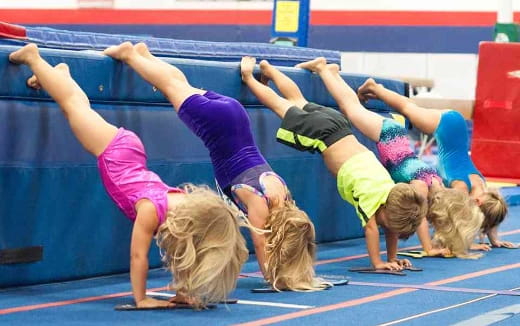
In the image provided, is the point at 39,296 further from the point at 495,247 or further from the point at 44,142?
the point at 495,247

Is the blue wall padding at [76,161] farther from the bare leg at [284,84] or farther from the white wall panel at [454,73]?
the white wall panel at [454,73]

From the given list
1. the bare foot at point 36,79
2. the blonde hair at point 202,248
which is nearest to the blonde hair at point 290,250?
the blonde hair at point 202,248

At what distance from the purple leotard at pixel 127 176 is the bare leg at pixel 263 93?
4.88 feet

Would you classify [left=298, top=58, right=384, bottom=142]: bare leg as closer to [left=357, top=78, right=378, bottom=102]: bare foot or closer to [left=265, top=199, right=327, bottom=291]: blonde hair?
[left=357, top=78, right=378, bottom=102]: bare foot

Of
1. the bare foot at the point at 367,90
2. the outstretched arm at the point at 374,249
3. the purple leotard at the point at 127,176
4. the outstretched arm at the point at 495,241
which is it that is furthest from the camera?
the bare foot at the point at 367,90

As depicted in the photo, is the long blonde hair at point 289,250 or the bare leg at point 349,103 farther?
the bare leg at point 349,103

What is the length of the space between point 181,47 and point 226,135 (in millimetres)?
1482

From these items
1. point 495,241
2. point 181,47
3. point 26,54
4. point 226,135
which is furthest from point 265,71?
point 495,241

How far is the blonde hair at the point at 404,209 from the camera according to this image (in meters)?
6.03

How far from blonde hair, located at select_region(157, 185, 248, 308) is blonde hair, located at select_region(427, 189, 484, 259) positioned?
2.37 metres

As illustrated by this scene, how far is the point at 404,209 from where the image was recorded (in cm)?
602

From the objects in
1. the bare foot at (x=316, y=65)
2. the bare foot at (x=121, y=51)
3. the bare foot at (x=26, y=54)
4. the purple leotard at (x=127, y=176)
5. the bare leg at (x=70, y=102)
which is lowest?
the purple leotard at (x=127, y=176)

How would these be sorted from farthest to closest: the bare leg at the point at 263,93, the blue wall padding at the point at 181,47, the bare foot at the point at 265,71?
the bare foot at the point at 265,71
the bare leg at the point at 263,93
the blue wall padding at the point at 181,47

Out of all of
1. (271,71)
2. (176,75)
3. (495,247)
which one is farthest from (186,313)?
(495,247)
